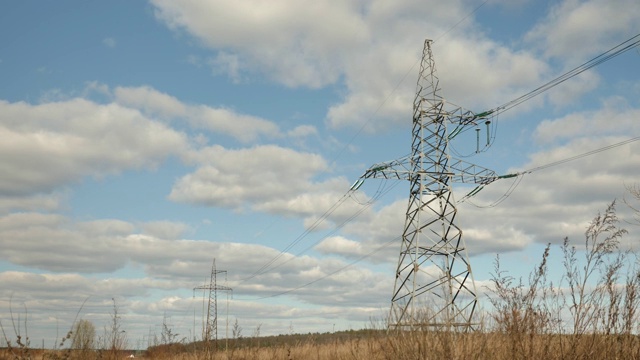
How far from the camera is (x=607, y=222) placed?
7844 mm

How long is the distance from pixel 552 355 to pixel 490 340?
0.99 meters

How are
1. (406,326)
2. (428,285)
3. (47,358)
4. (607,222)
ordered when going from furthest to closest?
(428,285)
(47,358)
(406,326)
(607,222)

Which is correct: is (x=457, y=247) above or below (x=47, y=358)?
above

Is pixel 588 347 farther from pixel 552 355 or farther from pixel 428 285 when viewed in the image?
pixel 428 285

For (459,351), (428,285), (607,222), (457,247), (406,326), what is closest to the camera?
(607,222)

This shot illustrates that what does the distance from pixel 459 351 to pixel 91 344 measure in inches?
342

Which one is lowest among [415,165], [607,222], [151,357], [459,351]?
[151,357]

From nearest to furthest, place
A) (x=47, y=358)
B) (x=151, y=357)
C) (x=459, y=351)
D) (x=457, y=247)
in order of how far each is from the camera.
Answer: (x=459, y=351), (x=47, y=358), (x=151, y=357), (x=457, y=247)

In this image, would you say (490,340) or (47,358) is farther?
(47,358)

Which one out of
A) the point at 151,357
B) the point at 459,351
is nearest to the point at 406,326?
the point at 459,351

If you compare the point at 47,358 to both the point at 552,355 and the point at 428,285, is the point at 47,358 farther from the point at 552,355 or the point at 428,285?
the point at 428,285

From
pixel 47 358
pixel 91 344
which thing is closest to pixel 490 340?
pixel 47 358

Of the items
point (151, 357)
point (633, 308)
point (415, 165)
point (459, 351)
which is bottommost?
point (151, 357)

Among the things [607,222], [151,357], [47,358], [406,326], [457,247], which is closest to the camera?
[607,222]
